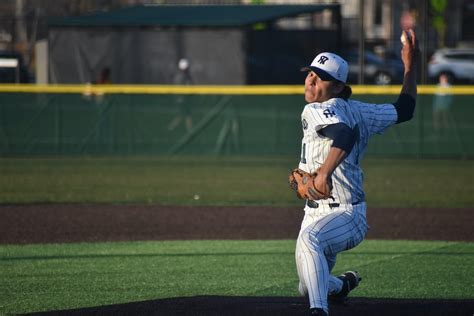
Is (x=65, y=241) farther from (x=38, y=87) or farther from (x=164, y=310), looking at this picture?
(x=38, y=87)

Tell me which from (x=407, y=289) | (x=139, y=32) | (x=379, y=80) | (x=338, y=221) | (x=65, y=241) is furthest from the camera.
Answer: (x=379, y=80)

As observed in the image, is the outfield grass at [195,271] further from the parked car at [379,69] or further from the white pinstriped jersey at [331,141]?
the parked car at [379,69]

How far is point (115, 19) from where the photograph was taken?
2478 centimetres

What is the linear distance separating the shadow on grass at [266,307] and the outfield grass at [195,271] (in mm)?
317

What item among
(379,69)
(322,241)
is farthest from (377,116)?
(379,69)

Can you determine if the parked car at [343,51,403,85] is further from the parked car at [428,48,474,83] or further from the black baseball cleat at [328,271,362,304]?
the black baseball cleat at [328,271,362,304]

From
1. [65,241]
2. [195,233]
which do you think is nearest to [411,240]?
[195,233]

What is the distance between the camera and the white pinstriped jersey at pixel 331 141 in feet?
17.5

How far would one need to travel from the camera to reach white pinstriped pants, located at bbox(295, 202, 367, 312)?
525cm

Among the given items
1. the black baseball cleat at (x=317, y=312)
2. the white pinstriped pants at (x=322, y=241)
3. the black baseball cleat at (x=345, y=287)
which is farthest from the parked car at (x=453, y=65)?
the black baseball cleat at (x=317, y=312)

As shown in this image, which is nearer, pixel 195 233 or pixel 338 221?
pixel 338 221

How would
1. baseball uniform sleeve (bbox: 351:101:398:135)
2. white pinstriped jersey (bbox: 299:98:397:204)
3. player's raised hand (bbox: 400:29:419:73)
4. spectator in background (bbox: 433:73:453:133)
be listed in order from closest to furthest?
1. white pinstriped jersey (bbox: 299:98:397:204)
2. baseball uniform sleeve (bbox: 351:101:398:135)
3. player's raised hand (bbox: 400:29:419:73)
4. spectator in background (bbox: 433:73:453:133)

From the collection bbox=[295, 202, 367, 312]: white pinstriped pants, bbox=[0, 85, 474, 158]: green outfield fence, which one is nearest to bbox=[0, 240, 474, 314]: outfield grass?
bbox=[295, 202, 367, 312]: white pinstriped pants

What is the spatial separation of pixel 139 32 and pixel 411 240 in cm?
1510
